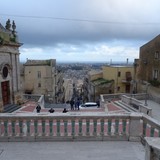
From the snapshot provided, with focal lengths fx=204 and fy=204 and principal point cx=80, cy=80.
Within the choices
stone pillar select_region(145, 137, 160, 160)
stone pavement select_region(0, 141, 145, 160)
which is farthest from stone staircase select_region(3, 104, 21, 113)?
stone pillar select_region(145, 137, 160, 160)

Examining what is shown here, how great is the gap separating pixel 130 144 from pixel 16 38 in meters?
18.1

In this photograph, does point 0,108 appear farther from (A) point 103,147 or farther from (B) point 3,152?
(A) point 103,147

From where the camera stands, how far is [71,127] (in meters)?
6.79

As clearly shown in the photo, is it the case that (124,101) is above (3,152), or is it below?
below

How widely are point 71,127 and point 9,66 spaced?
1459 cm

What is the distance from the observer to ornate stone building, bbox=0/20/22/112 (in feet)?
60.7

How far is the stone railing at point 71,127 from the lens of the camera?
655 centimetres

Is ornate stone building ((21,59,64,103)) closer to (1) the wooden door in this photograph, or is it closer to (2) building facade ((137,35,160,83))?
(2) building facade ((137,35,160,83))

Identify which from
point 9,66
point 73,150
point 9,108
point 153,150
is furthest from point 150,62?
point 153,150

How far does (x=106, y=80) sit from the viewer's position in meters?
41.4

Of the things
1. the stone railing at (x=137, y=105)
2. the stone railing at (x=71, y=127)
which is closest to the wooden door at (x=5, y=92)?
the stone railing at (x=137, y=105)

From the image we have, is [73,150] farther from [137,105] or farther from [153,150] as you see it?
[137,105]

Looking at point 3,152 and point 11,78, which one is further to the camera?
point 11,78

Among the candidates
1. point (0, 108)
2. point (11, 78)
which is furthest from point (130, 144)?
point (11, 78)
